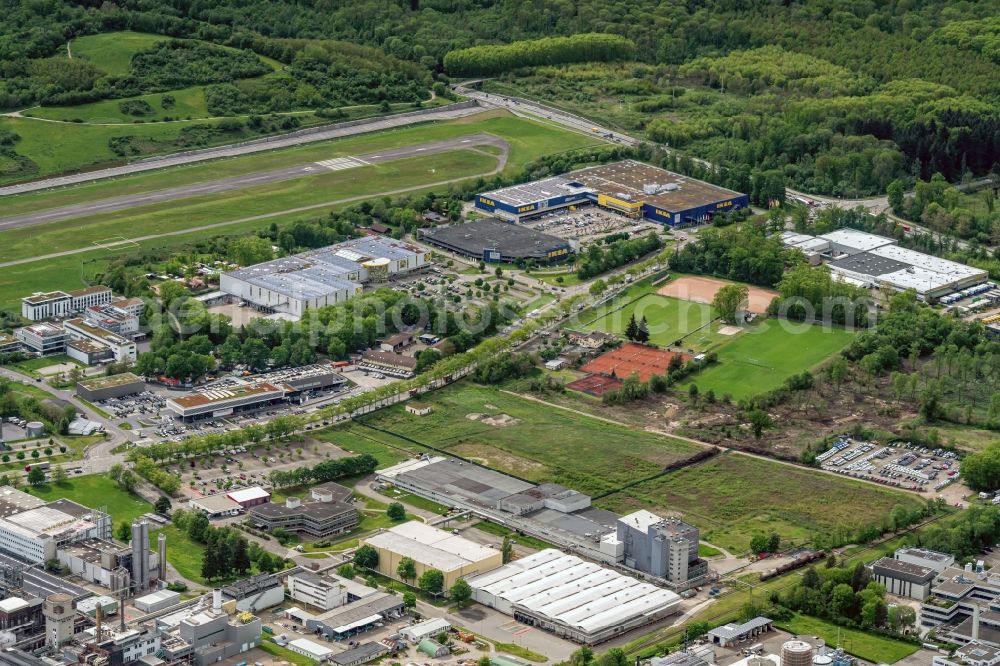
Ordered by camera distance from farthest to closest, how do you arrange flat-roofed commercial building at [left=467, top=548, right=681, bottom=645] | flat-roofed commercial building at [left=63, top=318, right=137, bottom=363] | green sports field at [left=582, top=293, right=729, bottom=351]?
green sports field at [left=582, top=293, right=729, bottom=351] < flat-roofed commercial building at [left=63, top=318, right=137, bottom=363] < flat-roofed commercial building at [left=467, top=548, right=681, bottom=645]

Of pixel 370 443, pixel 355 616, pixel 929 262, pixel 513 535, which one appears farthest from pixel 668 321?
pixel 355 616

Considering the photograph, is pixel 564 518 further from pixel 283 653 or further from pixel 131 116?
pixel 131 116

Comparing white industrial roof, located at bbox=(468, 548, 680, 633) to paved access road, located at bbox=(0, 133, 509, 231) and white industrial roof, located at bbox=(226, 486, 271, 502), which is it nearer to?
white industrial roof, located at bbox=(226, 486, 271, 502)

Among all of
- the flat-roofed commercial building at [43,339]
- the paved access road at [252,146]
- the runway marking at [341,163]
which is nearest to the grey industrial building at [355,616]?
the flat-roofed commercial building at [43,339]

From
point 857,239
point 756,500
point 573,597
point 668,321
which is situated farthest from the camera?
point 857,239

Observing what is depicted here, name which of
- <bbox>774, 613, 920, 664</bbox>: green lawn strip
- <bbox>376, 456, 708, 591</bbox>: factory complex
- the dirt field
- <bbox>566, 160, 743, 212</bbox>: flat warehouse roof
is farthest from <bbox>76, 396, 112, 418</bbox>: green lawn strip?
<bbox>566, 160, 743, 212</bbox>: flat warehouse roof

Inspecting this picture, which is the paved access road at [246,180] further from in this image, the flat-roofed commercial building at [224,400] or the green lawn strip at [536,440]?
the green lawn strip at [536,440]
